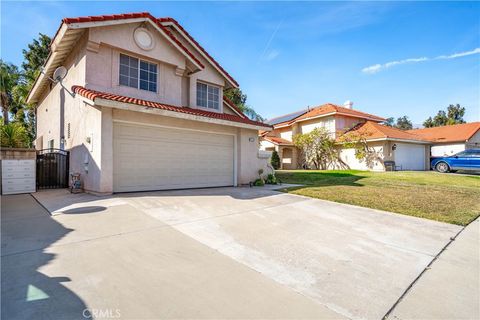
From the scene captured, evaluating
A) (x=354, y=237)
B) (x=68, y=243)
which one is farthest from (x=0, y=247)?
(x=354, y=237)

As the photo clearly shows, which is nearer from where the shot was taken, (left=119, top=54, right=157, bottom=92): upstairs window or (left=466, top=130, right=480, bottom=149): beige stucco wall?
(left=119, top=54, right=157, bottom=92): upstairs window

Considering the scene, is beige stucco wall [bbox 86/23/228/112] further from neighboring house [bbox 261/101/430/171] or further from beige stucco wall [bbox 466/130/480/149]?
beige stucco wall [bbox 466/130/480/149]

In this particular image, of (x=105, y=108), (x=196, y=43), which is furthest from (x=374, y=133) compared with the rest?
(x=105, y=108)

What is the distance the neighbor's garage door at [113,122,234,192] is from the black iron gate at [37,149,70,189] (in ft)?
14.1

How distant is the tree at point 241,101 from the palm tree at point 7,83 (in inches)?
827

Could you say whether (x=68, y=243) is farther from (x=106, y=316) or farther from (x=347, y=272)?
(x=347, y=272)

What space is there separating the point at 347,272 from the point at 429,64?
54.1ft

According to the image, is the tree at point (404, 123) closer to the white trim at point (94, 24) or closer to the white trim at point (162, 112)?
the white trim at point (162, 112)

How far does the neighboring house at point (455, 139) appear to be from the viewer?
2362cm

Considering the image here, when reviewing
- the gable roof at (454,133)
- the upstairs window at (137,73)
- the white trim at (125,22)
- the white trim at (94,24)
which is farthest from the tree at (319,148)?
the white trim at (94,24)

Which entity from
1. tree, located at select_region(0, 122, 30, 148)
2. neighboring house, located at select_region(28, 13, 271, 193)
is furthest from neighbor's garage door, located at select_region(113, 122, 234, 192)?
tree, located at select_region(0, 122, 30, 148)

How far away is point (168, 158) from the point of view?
9.38 metres

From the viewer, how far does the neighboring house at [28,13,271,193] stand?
797 cm

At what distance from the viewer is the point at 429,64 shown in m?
13.8
